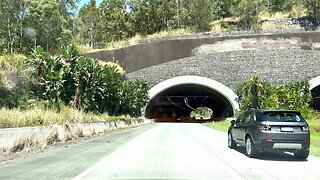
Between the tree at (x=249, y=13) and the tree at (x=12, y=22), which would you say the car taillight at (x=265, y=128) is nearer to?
the tree at (x=12, y=22)

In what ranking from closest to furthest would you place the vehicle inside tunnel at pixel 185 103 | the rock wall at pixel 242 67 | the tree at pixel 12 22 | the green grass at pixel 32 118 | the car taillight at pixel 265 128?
the car taillight at pixel 265 128, the green grass at pixel 32 118, the tree at pixel 12 22, the rock wall at pixel 242 67, the vehicle inside tunnel at pixel 185 103

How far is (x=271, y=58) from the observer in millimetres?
65938

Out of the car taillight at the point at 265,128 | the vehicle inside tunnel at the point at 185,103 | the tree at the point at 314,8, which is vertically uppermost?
the tree at the point at 314,8

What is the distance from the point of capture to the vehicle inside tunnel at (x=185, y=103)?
251ft

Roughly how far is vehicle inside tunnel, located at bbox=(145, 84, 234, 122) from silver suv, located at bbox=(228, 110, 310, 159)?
2245 inches

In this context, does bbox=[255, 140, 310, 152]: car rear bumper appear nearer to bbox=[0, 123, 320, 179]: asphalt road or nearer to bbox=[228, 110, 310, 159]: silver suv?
bbox=[228, 110, 310, 159]: silver suv

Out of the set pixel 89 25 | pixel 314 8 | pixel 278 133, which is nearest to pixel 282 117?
pixel 278 133

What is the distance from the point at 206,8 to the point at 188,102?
843 inches

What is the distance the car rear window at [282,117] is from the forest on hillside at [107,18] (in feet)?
167

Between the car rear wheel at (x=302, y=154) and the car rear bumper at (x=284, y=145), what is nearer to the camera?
the car rear bumper at (x=284, y=145)

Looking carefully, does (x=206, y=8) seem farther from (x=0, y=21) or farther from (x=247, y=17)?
(x=0, y=21)

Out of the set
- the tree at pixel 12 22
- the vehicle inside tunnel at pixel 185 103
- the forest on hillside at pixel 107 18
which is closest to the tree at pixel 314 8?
the forest on hillside at pixel 107 18

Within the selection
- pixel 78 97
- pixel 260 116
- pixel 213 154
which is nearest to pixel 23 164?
pixel 213 154

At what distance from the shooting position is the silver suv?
46.8 ft
